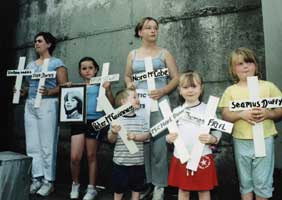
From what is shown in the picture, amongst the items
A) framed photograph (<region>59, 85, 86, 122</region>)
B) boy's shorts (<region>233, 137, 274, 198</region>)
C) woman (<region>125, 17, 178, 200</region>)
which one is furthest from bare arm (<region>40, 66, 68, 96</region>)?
boy's shorts (<region>233, 137, 274, 198</region>)

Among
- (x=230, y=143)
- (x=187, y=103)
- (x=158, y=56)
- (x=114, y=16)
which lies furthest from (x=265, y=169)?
(x=114, y=16)

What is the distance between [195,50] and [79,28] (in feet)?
5.79

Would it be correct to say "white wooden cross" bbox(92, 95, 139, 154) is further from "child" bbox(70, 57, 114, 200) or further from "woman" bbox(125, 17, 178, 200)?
"child" bbox(70, 57, 114, 200)

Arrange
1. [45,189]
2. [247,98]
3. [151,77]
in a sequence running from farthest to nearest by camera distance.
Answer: [45,189], [151,77], [247,98]

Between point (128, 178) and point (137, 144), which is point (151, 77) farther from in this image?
point (128, 178)

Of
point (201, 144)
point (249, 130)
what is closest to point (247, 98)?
point (249, 130)

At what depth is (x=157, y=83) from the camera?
10.8 feet

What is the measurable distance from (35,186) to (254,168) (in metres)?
2.35

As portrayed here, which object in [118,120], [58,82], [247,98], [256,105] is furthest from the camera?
[58,82]

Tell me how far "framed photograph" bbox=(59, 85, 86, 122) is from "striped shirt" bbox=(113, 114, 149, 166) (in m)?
0.67

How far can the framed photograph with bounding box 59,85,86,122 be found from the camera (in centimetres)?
350

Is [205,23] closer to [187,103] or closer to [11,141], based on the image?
[187,103]

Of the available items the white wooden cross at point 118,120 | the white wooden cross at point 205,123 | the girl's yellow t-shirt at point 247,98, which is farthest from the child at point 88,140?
the girl's yellow t-shirt at point 247,98

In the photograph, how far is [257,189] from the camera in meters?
2.62
